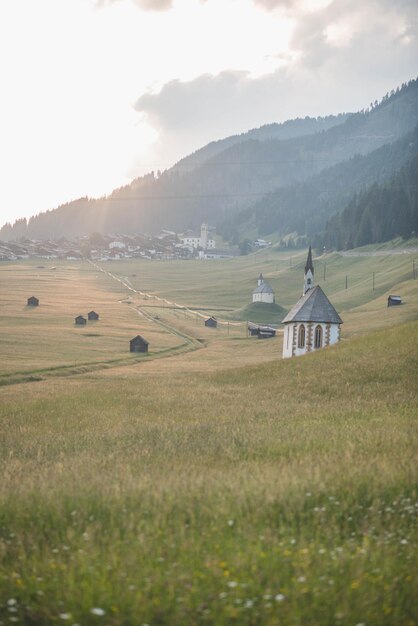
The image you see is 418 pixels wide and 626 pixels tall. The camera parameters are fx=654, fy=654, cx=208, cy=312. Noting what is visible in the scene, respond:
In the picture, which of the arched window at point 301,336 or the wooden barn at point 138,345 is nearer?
the arched window at point 301,336

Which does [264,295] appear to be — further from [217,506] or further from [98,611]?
[98,611]

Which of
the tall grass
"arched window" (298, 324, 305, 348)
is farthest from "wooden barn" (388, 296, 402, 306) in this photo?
the tall grass

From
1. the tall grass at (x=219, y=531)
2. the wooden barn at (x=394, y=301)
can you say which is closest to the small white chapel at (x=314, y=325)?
the wooden barn at (x=394, y=301)

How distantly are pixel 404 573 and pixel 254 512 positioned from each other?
2.63m

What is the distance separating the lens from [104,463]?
1585 cm

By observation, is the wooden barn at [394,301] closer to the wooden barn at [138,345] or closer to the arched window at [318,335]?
the arched window at [318,335]

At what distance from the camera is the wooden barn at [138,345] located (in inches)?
3243

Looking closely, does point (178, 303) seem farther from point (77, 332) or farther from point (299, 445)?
point (299, 445)

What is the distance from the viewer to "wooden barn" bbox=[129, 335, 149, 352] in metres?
82.4

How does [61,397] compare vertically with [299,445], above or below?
below

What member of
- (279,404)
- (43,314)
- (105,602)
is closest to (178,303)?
(43,314)

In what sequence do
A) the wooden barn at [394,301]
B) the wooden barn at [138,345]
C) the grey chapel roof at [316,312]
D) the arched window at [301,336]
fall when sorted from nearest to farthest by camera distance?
the grey chapel roof at [316,312]
the arched window at [301,336]
the wooden barn at [138,345]
the wooden barn at [394,301]

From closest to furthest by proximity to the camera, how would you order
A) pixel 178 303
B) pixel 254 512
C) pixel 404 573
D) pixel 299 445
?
pixel 404 573
pixel 254 512
pixel 299 445
pixel 178 303

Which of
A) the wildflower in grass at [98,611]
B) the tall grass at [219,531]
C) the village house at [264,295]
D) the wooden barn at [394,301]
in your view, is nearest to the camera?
the wildflower in grass at [98,611]
